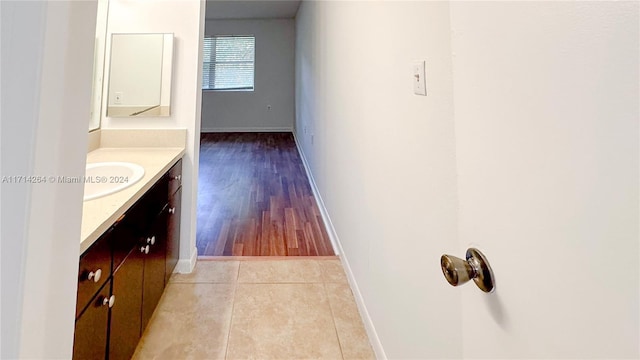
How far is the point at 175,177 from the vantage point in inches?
80.0

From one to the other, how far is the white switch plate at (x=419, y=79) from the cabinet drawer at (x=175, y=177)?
4.67 feet

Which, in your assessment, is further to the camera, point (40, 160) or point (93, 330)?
point (93, 330)

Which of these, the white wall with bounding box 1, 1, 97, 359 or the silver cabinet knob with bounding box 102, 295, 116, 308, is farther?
the silver cabinet knob with bounding box 102, 295, 116, 308

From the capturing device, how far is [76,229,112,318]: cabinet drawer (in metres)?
0.94

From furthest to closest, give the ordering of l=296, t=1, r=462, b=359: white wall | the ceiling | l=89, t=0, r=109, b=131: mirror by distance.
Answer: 1. the ceiling
2. l=89, t=0, r=109, b=131: mirror
3. l=296, t=1, r=462, b=359: white wall

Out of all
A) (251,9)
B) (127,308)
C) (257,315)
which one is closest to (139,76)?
(127,308)

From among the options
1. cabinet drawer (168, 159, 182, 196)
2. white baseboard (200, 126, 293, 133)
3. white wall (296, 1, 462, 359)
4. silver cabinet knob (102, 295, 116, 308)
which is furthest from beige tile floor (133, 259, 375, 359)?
white baseboard (200, 126, 293, 133)

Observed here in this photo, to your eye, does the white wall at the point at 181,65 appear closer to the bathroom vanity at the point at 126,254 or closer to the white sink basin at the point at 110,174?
the bathroom vanity at the point at 126,254

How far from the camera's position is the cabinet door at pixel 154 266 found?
62.8 inches

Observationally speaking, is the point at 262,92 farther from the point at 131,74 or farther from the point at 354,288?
the point at 354,288

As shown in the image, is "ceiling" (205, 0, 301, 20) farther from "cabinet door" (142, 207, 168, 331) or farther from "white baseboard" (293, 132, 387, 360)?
"cabinet door" (142, 207, 168, 331)

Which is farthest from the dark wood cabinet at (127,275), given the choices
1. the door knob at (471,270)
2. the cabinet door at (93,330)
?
the door knob at (471,270)

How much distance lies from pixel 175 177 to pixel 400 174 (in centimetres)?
139

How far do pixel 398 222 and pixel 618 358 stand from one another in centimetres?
92
